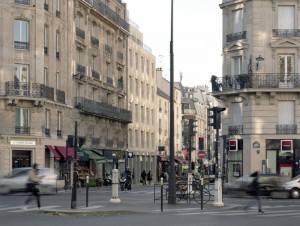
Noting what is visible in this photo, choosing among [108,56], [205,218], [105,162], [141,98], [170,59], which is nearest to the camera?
[205,218]

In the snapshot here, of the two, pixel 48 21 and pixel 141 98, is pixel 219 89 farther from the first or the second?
pixel 141 98

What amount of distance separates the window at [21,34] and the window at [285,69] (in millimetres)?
17676

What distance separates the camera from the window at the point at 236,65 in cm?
4862

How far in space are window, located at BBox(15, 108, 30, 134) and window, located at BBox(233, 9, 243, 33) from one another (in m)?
15.5

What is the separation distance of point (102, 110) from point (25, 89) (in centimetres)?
1558

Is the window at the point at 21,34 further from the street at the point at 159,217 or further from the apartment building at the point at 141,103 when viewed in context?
the street at the point at 159,217

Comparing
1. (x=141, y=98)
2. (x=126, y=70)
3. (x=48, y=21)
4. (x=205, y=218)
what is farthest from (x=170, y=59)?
(x=141, y=98)

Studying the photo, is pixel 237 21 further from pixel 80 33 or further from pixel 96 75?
pixel 96 75

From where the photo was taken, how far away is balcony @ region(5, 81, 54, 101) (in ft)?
167

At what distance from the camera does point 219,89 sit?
4941cm

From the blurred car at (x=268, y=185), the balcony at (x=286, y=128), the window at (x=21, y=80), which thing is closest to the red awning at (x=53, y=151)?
the window at (x=21, y=80)

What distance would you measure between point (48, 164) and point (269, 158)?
16917 mm

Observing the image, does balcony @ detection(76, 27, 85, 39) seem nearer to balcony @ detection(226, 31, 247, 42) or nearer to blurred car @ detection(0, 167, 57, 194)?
balcony @ detection(226, 31, 247, 42)

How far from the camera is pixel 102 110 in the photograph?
6625 centimetres
